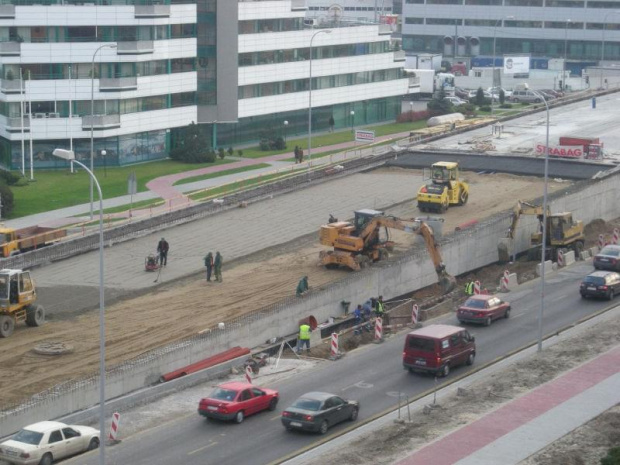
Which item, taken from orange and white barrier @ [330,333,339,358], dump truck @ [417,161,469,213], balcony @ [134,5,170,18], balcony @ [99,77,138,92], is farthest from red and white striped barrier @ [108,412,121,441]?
balcony @ [134,5,170,18]

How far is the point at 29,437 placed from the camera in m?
35.6

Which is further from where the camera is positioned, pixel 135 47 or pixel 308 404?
pixel 135 47

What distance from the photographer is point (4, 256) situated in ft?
192

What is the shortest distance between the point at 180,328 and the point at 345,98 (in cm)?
6305

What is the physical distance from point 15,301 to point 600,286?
25.4m

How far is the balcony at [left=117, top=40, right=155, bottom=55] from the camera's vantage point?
283 feet

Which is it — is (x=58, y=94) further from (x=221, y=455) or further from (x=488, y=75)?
(x=488, y=75)

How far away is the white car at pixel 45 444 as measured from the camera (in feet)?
115

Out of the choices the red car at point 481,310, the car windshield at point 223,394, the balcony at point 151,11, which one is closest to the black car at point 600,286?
the red car at point 481,310

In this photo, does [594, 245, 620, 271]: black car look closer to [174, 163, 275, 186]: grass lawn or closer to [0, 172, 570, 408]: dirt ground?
[0, 172, 570, 408]: dirt ground

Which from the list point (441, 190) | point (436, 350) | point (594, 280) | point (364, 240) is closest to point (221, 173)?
point (441, 190)

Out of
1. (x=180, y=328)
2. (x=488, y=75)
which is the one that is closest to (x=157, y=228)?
(x=180, y=328)

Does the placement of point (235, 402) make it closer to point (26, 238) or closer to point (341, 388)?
point (341, 388)

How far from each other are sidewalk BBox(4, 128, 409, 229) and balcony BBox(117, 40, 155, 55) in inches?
348
